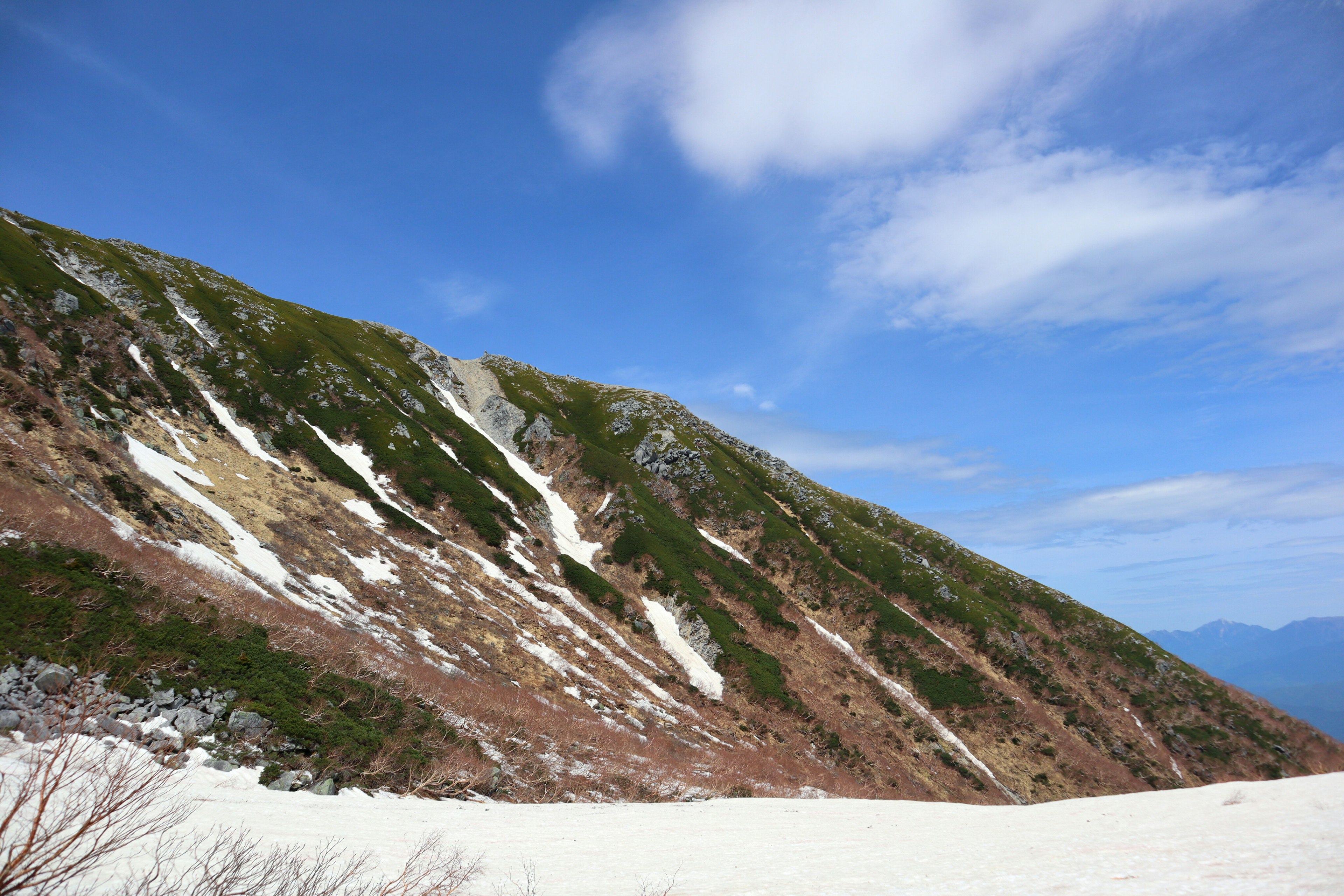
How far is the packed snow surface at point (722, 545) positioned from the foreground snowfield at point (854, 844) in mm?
56227

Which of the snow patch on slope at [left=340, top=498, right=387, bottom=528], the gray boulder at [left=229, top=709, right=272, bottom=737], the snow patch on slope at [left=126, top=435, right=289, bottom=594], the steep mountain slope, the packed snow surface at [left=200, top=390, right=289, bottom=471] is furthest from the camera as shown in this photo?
the packed snow surface at [left=200, top=390, right=289, bottom=471]

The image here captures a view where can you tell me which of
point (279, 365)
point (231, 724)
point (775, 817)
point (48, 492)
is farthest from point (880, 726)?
point (279, 365)

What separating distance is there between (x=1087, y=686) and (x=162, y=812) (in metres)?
81.4

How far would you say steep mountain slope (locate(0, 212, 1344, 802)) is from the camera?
28.0m

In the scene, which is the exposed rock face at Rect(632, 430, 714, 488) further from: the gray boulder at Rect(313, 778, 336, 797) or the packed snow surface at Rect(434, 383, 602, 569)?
the gray boulder at Rect(313, 778, 336, 797)

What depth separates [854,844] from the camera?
12.5m

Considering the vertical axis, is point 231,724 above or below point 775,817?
above

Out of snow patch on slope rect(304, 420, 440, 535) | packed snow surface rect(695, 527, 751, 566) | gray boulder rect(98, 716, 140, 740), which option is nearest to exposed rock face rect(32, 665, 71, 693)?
gray boulder rect(98, 716, 140, 740)

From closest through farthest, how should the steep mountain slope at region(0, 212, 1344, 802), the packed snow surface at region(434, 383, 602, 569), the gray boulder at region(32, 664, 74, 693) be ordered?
Answer: 1. the gray boulder at region(32, 664, 74, 693)
2. the steep mountain slope at region(0, 212, 1344, 802)
3. the packed snow surface at region(434, 383, 602, 569)

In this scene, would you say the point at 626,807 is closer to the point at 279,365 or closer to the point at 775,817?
the point at 775,817

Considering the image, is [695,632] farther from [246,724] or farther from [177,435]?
[177,435]

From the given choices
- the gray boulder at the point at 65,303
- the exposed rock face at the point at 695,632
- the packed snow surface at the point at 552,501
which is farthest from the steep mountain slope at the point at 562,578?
the gray boulder at the point at 65,303

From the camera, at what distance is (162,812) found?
7.84 m

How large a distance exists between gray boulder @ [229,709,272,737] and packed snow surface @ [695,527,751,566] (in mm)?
61512
